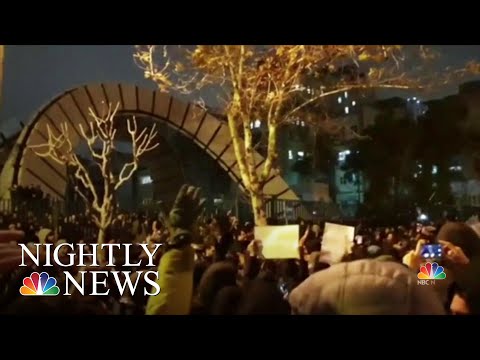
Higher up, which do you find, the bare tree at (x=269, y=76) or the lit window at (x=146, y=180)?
the bare tree at (x=269, y=76)

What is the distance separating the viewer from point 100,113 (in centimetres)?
519

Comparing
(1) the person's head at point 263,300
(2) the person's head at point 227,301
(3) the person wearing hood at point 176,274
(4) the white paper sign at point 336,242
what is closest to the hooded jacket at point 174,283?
(3) the person wearing hood at point 176,274

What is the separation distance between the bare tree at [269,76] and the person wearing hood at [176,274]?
1.92ft

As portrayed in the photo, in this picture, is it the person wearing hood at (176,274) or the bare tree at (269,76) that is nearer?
the person wearing hood at (176,274)

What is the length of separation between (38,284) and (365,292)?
7.71ft

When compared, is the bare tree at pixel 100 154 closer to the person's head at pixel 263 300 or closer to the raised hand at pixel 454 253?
the person's head at pixel 263 300

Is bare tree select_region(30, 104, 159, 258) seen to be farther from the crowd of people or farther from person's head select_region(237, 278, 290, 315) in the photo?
person's head select_region(237, 278, 290, 315)

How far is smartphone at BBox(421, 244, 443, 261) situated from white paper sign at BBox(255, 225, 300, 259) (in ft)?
3.10

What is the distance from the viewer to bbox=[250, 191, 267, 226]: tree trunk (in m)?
5.25

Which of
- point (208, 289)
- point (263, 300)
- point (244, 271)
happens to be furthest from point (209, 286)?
point (263, 300)

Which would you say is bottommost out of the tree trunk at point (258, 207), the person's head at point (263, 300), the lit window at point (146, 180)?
the person's head at point (263, 300)

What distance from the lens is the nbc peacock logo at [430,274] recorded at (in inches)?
201

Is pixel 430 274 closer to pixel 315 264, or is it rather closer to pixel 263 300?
pixel 315 264

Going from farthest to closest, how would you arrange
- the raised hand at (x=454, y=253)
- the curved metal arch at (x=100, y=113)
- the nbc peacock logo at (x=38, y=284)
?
the raised hand at (x=454, y=253) < the curved metal arch at (x=100, y=113) < the nbc peacock logo at (x=38, y=284)
